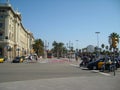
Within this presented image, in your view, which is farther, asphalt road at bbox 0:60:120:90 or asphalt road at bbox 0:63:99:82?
asphalt road at bbox 0:63:99:82

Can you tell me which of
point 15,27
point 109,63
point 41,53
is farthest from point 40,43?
point 109,63

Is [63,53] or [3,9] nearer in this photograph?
[3,9]

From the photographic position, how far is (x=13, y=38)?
318 feet

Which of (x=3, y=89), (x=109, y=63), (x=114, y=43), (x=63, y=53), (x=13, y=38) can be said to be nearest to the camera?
(x=3, y=89)

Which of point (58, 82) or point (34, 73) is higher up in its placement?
point (34, 73)

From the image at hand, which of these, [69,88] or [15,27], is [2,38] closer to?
[15,27]

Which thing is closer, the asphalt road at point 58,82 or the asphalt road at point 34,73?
the asphalt road at point 58,82

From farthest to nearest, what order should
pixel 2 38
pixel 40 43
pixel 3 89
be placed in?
1. pixel 40 43
2. pixel 2 38
3. pixel 3 89

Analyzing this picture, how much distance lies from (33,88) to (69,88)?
1.79 meters

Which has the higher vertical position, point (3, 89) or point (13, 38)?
point (13, 38)

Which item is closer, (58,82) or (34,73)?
(58,82)

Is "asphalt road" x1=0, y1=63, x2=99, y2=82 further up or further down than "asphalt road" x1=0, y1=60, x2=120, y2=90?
further up

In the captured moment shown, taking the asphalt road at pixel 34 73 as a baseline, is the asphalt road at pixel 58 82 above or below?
below

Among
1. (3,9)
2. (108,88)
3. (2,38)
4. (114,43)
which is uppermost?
(3,9)
